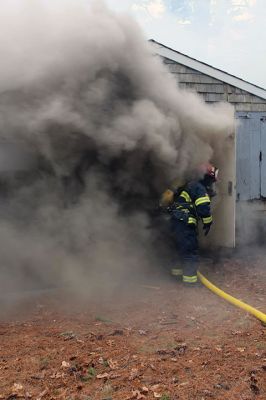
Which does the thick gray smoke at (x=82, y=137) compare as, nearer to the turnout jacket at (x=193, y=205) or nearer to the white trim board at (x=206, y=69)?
the turnout jacket at (x=193, y=205)

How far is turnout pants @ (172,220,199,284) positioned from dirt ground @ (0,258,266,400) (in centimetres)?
21

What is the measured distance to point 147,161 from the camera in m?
6.43

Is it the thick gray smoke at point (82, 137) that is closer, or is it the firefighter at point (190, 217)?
the thick gray smoke at point (82, 137)

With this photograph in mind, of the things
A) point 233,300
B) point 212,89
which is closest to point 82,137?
point 233,300

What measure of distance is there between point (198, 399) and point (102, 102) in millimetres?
4041

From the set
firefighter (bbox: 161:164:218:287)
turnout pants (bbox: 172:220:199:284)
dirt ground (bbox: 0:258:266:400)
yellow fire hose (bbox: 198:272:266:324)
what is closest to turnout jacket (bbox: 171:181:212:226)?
firefighter (bbox: 161:164:218:287)

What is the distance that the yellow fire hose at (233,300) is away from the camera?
4.66m

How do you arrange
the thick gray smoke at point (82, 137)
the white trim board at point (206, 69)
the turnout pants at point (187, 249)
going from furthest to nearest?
the white trim board at point (206, 69)
the turnout pants at point (187, 249)
the thick gray smoke at point (82, 137)

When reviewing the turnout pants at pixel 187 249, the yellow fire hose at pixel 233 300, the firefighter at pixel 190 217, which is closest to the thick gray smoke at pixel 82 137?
the firefighter at pixel 190 217

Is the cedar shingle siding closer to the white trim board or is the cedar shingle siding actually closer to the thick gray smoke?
the white trim board

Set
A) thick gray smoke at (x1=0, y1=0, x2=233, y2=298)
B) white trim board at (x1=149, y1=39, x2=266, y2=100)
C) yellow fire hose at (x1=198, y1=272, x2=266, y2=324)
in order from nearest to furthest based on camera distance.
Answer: yellow fire hose at (x1=198, y1=272, x2=266, y2=324) < thick gray smoke at (x1=0, y1=0, x2=233, y2=298) < white trim board at (x1=149, y1=39, x2=266, y2=100)

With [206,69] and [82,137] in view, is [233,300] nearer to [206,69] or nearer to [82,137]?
[82,137]

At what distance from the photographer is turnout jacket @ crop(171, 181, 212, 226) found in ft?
19.7

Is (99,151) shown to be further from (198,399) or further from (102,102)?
(198,399)
